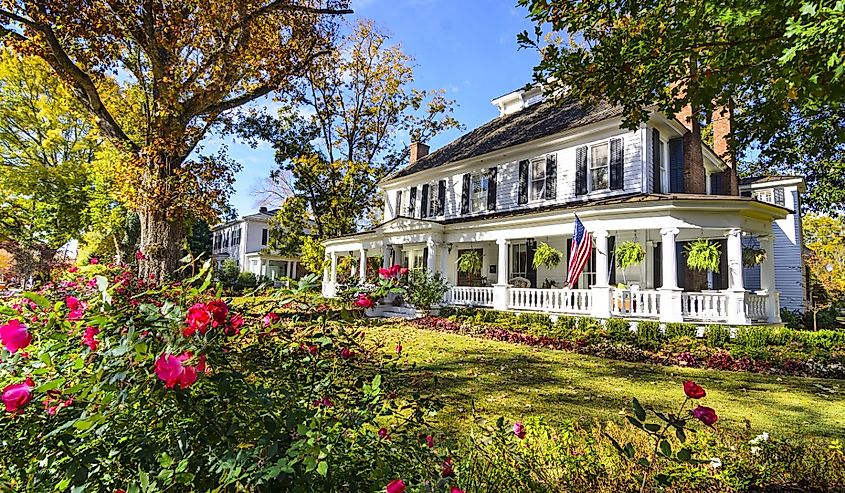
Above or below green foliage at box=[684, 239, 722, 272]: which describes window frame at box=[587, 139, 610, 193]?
above

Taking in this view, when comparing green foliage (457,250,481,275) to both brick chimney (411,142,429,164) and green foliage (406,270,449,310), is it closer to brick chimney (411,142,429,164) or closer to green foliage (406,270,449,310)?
green foliage (406,270,449,310)

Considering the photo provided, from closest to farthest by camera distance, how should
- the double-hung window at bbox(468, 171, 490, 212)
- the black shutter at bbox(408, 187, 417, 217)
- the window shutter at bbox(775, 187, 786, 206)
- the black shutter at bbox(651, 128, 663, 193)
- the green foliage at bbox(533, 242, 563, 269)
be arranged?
the black shutter at bbox(651, 128, 663, 193) → the green foliage at bbox(533, 242, 563, 269) → the double-hung window at bbox(468, 171, 490, 212) → the window shutter at bbox(775, 187, 786, 206) → the black shutter at bbox(408, 187, 417, 217)

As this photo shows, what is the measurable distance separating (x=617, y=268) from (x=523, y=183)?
5025 millimetres

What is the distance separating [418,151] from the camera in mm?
25312

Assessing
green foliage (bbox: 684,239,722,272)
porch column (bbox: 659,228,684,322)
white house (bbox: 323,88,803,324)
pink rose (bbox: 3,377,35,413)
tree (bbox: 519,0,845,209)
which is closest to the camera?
pink rose (bbox: 3,377,35,413)

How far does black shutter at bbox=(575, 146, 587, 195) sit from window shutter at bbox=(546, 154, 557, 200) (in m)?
0.93

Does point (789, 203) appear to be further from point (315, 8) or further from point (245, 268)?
point (245, 268)

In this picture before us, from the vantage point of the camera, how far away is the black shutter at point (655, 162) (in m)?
14.1

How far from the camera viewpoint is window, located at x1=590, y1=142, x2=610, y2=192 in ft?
48.5

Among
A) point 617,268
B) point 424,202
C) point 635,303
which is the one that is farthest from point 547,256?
point 424,202

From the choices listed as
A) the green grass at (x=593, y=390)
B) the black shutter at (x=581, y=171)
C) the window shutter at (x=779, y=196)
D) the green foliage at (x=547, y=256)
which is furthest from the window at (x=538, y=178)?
the window shutter at (x=779, y=196)

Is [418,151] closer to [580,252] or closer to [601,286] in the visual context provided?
[580,252]

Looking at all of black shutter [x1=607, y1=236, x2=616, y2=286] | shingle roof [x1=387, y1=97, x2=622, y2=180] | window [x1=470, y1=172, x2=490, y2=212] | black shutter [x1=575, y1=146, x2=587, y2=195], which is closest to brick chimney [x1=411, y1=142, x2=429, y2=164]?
shingle roof [x1=387, y1=97, x2=622, y2=180]

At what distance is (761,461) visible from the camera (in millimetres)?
3422
